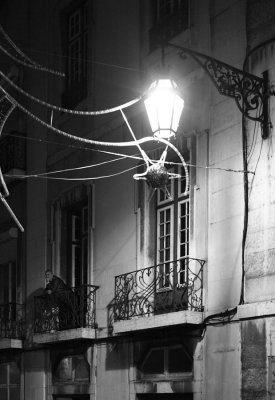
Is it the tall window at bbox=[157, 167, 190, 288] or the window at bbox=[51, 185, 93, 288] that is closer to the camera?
Answer: the tall window at bbox=[157, 167, 190, 288]

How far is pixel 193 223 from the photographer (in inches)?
529

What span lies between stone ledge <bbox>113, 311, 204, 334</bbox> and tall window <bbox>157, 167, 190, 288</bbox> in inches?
30.8

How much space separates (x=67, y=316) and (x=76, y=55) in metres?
5.74

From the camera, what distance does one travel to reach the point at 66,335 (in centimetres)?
1569

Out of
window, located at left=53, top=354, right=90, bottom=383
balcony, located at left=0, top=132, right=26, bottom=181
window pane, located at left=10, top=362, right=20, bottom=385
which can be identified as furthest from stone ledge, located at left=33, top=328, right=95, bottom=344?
balcony, located at left=0, top=132, right=26, bottom=181

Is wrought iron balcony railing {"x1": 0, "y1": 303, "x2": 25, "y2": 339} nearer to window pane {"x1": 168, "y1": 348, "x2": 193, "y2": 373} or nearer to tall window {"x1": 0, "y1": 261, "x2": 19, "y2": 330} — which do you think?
tall window {"x1": 0, "y1": 261, "x2": 19, "y2": 330}

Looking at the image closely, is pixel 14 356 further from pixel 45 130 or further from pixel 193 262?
pixel 193 262

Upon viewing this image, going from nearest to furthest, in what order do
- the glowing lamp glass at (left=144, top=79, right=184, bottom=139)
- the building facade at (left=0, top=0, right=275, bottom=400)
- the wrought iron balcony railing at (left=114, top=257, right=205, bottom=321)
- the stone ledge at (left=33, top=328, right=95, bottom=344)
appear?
the glowing lamp glass at (left=144, top=79, right=184, bottom=139)
the building facade at (left=0, top=0, right=275, bottom=400)
the wrought iron balcony railing at (left=114, top=257, right=205, bottom=321)
the stone ledge at (left=33, top=328, right=95, bottom=344)

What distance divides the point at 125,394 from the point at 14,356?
15.7 feet

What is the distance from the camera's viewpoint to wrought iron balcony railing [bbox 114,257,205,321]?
13.2 meters

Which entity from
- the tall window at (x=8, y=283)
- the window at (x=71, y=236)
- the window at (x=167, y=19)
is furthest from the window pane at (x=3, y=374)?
the window at (x=167, y=19)

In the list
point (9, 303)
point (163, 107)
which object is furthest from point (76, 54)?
point (163, 107)

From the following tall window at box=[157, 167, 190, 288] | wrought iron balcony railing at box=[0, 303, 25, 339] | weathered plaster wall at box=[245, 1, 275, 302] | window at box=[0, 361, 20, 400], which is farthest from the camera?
window at box=[0, 361, 20, 400]

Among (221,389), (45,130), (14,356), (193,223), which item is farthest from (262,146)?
(14,356)
